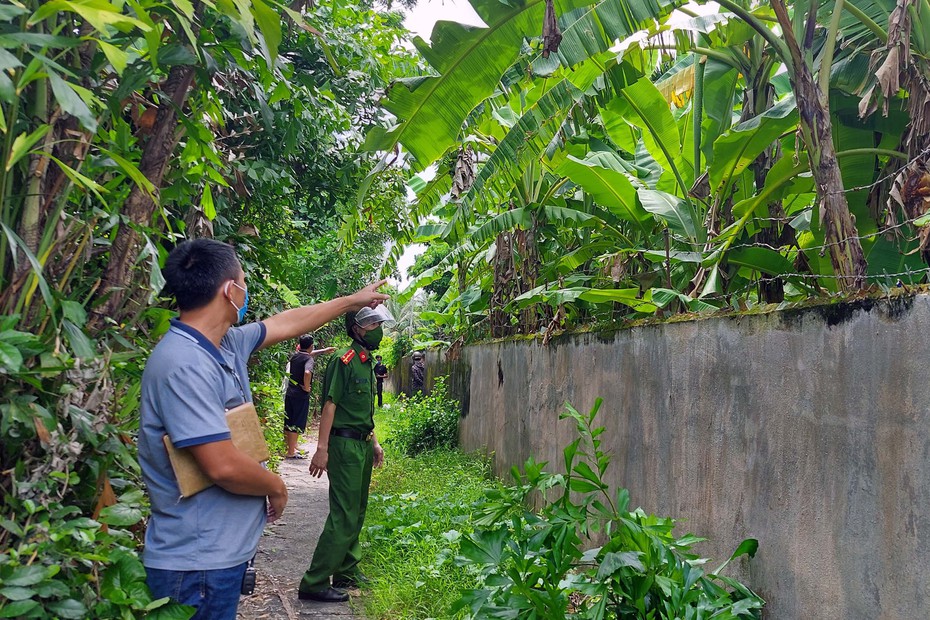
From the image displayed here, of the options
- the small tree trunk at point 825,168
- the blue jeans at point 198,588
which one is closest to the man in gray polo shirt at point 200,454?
the blue jeans at point 198,588

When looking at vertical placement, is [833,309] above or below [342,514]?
above

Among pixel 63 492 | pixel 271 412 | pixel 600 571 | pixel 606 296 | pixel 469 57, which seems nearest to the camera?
pixel 63 492

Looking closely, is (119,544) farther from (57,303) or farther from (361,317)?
(361,317)

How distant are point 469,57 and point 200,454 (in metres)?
2.84

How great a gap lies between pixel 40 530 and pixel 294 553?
14.9 ft

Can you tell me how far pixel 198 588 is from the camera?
239 centimetres

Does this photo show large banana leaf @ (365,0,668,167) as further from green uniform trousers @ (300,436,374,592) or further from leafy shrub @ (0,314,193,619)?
leafy shrub @ (0,314,193,619)

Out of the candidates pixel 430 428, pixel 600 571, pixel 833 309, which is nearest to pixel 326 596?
pixel 600 571

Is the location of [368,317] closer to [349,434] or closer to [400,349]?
[349,434]

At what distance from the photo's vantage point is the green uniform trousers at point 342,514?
17.1 feet

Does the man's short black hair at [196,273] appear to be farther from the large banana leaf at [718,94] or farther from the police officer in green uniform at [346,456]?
the large banana leaf at [718,94]

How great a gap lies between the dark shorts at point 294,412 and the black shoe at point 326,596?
6041mm

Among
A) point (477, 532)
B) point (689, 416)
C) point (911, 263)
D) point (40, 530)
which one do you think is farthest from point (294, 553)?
point (911, 263)

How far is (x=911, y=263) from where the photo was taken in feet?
12.3
